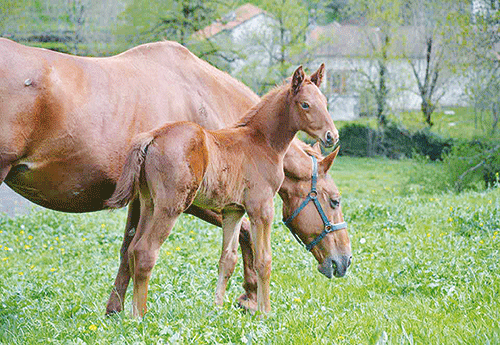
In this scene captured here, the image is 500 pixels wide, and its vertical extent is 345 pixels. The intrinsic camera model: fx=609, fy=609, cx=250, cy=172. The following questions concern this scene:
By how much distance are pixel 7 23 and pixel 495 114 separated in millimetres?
16711

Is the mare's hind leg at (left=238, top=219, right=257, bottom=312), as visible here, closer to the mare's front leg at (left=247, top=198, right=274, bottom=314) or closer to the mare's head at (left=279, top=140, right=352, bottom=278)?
the mare's head at (left=279, top=140, right=352, bottom=278)

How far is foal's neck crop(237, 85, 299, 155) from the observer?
14.0ft

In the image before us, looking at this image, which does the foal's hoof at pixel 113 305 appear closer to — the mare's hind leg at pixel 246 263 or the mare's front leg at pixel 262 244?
the mare's hind leg at pixel 246 263

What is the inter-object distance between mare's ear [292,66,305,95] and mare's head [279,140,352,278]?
74 cm

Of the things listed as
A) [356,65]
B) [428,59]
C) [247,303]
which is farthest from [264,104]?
[356,65]

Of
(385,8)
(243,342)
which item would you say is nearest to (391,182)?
(385,8)

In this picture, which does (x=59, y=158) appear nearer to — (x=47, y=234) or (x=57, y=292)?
(x=57, y=292)

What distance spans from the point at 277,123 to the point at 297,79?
0.37 metres

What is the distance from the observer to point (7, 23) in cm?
2188

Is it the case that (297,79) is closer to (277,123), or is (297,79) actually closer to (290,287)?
(277,123)

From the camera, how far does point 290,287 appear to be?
528 centimetres

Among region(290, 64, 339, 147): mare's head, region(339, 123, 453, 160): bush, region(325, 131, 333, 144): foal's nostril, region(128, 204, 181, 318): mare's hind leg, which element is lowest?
region(339, 123, 453, 160): bush

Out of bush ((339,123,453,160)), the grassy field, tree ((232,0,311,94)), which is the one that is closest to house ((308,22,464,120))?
tree ((232,0,311,94))

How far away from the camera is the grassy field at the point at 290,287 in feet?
11.4
